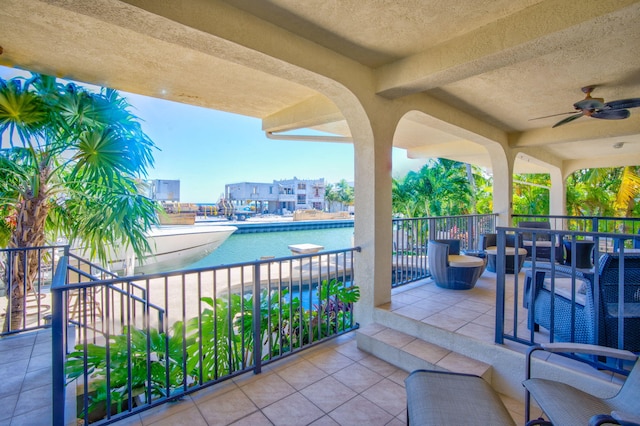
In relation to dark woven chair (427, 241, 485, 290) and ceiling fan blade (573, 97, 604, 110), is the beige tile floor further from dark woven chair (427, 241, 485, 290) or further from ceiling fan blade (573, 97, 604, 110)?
ceiling fan blade (573, 97, 604, 110)

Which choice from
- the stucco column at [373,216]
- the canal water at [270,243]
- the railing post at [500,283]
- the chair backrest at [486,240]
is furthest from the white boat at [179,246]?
the railing post at [500,283]

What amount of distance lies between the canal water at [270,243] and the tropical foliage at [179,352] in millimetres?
13960

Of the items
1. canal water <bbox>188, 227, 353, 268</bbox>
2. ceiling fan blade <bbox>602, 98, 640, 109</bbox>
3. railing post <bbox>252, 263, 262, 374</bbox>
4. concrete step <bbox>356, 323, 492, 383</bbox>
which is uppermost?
ceiling fan blade <bbox>602, 98, 640, 109</bbox>

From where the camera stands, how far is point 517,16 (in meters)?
2.36

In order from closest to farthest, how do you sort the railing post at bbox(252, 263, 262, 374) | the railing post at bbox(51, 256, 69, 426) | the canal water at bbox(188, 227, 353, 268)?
the railing post at bbox(51, 256, 69, 426) → the railing post at bbox(252, 263, 262, 374) → the canal water at bbox(188, 227, 353, 268)

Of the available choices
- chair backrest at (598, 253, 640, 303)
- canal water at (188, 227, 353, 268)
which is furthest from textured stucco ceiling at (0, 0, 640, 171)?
canal water at (188, 227, 353, 268)

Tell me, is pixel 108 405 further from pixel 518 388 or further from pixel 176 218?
pixel 176 218

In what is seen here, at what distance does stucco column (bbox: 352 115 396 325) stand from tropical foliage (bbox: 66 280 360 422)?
0.24 metres

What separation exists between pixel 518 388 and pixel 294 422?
173cm

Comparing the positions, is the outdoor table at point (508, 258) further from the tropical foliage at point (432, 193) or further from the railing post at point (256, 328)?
the tropical foliage at point (432, 193)

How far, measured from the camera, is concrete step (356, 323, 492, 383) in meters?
2.53

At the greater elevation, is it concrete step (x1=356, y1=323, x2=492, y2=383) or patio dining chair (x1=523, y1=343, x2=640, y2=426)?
patio dining chair (x1=523, y1=343, x2=640, y2=426)

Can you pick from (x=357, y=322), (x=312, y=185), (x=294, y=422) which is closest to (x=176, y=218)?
(x=357, y=322)

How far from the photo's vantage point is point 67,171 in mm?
3695
